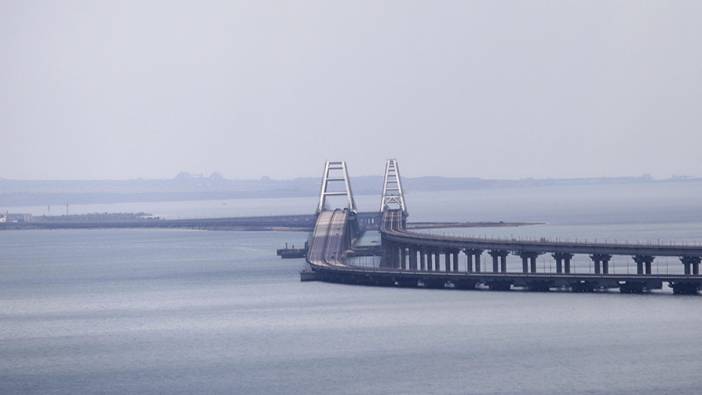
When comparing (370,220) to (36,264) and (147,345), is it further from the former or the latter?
(147,345)

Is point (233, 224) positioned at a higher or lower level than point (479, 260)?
higher

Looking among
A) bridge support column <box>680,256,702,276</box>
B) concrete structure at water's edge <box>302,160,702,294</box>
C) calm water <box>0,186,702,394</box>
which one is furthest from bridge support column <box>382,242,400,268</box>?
bridge support column <box>680,256,702,276</box>

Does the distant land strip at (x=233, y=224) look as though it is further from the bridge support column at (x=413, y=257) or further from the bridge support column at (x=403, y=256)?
the bridge support column at (x=413, y=257)

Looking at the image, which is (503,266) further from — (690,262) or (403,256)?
(403,256)

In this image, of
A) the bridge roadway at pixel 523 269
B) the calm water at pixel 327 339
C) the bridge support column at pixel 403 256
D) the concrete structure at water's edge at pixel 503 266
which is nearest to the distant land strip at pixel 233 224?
the concrete structure at water's edge at pixel 503 266

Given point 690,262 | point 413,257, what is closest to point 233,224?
point 413,257
